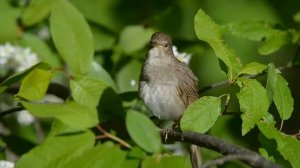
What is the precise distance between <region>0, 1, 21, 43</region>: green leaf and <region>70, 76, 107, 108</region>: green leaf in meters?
1.03

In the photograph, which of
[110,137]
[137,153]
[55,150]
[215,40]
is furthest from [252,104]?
[55,150]

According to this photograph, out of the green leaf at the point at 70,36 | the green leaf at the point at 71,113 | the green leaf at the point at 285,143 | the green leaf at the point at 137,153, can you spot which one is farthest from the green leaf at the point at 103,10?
the green leaf at the point at 285,143

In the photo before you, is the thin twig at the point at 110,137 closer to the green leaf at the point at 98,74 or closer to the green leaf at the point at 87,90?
the green leaf at the point at 87,90

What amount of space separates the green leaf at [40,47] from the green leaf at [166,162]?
1314 millimetres

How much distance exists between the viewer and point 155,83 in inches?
123

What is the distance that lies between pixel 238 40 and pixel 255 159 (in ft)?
9.78

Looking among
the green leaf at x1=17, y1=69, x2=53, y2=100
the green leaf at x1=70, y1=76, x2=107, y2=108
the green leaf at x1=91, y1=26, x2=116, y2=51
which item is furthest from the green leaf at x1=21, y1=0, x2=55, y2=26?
the green leaf at x1=17, y1=69, x2=53, y2=100

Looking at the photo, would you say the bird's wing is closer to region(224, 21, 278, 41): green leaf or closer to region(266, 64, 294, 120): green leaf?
region(224, 21, 278, 41): green leaf

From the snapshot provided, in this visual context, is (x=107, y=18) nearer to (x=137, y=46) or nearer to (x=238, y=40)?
(x=238, y=40)

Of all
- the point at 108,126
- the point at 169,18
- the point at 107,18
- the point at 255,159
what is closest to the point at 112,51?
the point at 169,18

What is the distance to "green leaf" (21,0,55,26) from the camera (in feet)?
10.0

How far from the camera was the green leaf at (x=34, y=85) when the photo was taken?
6.86ft

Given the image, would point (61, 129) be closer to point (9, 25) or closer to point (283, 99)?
point (283, 99)

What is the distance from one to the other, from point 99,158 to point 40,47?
4.27ft
